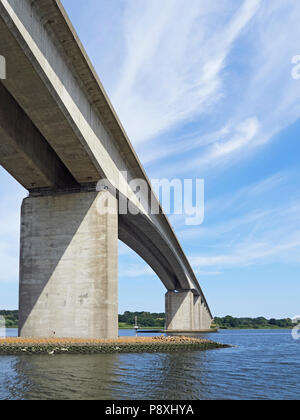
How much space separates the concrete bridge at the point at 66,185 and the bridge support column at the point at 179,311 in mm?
52177

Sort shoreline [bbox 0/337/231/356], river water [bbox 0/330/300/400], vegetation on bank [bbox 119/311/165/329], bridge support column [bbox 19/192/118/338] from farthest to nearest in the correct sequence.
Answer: vegetation on bank [bbox 119/311/165/329]
bridge support column [bbox 19/192/118/338]
shoreline [bbox 0/337/231/356]
river water [bbox 0/330/300/400]

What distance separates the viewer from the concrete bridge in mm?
23672

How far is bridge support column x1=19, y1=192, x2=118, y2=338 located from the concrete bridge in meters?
0.07

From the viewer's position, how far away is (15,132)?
2633 cm

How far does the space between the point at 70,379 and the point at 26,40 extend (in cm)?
1363

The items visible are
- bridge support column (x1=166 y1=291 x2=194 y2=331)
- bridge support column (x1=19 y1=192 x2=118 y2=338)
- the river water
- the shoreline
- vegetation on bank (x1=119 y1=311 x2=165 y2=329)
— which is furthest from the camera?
vegetation on bank (x1=119 y1=311 x2=165 y2=329)

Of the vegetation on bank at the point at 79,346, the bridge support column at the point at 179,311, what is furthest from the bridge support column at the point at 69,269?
the bridge support column at the point at 179,311

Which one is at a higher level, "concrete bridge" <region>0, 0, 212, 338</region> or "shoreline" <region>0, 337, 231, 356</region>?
"concrete bridge" <region>0, 0, 212, 338</region>

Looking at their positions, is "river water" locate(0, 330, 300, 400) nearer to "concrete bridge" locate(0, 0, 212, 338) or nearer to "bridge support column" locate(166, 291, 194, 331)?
"concrete bridge" locate(0, 0, 212, 338)

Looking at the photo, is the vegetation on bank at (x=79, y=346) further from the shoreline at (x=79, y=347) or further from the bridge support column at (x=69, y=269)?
the bridge support column at (x=69, y=269)

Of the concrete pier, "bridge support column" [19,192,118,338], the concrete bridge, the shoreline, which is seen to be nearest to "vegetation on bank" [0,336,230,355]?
the shoreline
